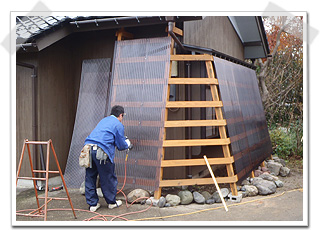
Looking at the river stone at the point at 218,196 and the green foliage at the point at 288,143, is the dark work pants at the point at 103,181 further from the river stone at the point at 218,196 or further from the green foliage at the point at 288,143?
the green foliage at the point at 288,143

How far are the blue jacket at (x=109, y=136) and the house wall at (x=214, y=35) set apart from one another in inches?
100

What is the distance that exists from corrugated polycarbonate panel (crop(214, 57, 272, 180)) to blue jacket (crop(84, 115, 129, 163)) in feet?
6.18

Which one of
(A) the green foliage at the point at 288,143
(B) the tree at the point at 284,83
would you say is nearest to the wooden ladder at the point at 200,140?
(A) the green foliage at the point at 288,143

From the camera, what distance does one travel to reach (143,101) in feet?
18.1

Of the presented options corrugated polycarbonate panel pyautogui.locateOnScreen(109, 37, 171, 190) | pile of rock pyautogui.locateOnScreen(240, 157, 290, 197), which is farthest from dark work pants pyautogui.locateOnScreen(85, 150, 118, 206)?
pile of rock pyautogui.locateOnScreen(240, 157, 290, 197)

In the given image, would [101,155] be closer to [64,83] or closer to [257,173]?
[64,83]

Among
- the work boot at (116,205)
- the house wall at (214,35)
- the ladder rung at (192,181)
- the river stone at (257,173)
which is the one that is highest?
the house wall at (214,35)

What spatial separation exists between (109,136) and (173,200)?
149 centimetres

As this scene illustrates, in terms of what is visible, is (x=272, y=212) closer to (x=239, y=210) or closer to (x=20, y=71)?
(x=239, y=210)

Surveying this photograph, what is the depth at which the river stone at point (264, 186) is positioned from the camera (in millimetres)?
5816

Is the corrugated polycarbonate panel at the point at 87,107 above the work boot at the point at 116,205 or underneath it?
above

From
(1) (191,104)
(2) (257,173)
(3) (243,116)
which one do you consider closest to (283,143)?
(2) (257,173)

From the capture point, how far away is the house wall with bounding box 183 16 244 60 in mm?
6754
